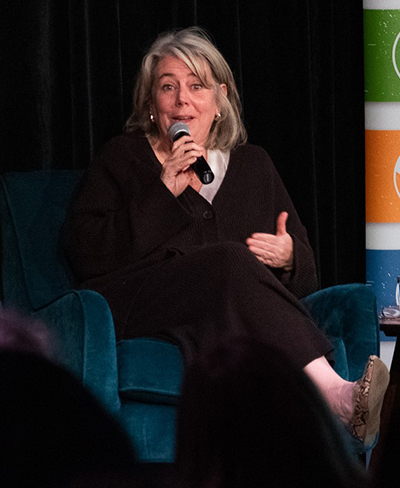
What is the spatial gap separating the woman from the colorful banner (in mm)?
658

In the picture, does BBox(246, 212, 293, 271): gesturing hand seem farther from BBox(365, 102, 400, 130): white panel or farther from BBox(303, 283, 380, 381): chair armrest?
BBox(365, 102, 400, 130): white panel

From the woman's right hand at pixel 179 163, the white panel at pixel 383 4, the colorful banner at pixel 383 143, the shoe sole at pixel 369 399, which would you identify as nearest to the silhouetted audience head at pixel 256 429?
the shoe sole at pixel 369 399

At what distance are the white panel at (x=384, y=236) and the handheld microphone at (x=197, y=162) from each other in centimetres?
102

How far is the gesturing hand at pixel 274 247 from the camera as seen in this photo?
219 centimetres

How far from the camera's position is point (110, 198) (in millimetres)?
2248

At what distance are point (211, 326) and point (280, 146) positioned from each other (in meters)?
1.40

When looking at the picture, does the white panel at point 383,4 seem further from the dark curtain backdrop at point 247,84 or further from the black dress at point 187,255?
the black dress at point 187,255

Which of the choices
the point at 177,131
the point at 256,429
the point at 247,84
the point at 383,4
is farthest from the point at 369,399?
the point at 383,4

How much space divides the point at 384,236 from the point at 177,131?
109 centimetres

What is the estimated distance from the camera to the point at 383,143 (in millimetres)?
2973

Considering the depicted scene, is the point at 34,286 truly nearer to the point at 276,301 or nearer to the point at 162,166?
the point at 162,166

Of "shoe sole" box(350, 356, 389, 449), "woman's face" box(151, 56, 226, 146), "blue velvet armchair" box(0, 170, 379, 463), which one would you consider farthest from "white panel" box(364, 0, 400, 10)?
"shoe sole" box(350, 356, 389, 449)

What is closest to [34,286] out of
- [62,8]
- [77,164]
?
[77,164]

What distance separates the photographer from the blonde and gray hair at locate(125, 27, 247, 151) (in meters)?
2.40
